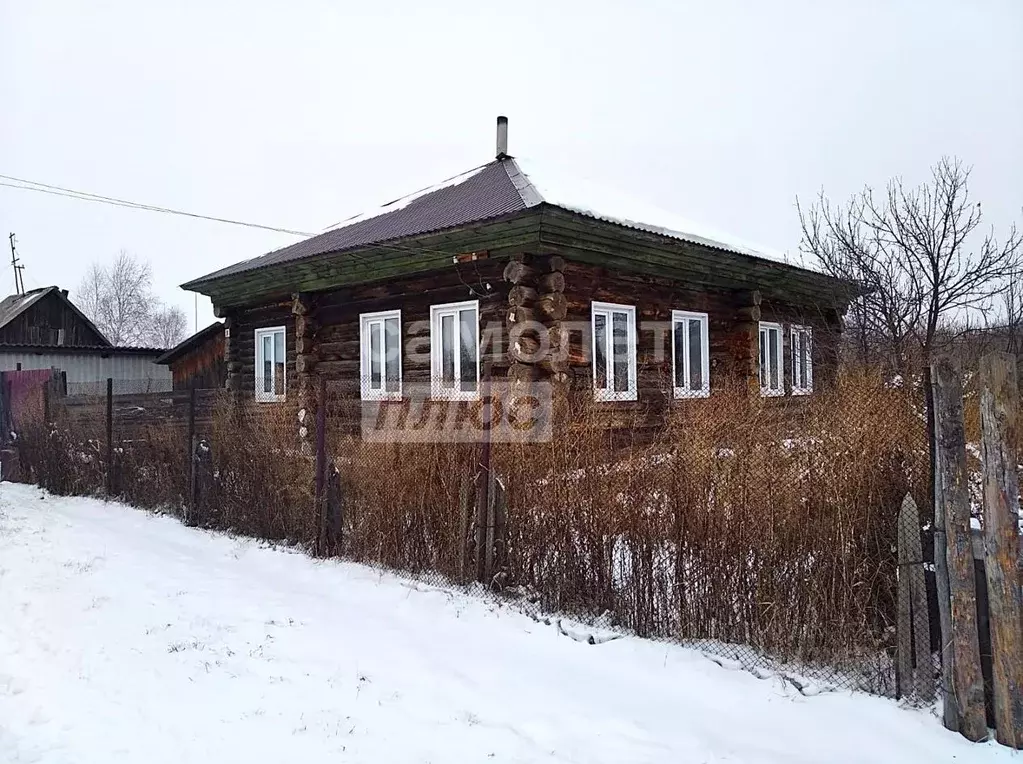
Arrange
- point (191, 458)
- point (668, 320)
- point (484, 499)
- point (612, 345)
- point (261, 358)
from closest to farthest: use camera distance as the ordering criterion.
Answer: point (484, 499) → point (191, 458) → point (612, 345) → point (668, 320) → point (261, 358)

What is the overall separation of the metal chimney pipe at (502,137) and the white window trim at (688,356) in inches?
159

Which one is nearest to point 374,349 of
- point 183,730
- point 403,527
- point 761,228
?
point 403,527

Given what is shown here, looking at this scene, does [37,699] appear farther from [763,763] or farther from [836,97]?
[836,97]

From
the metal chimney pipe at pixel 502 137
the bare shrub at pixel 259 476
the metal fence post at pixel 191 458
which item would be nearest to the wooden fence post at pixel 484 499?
the bare shrub at pixel 259 476

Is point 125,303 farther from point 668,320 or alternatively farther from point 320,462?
point 320,462

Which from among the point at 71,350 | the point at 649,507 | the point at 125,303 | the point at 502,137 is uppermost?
the point at 125,303

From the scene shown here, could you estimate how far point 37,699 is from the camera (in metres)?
4.15

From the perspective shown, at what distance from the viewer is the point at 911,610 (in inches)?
148

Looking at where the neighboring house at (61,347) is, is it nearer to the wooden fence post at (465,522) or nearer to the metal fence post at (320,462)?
the metal fence post at (320,462)

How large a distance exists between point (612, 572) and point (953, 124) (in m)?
Result: 22.1

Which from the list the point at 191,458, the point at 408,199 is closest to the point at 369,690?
the point at 191,458

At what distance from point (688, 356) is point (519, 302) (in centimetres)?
381

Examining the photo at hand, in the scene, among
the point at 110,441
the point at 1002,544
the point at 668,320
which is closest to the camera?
the point at 1002,544

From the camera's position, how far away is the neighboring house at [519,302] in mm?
9141
